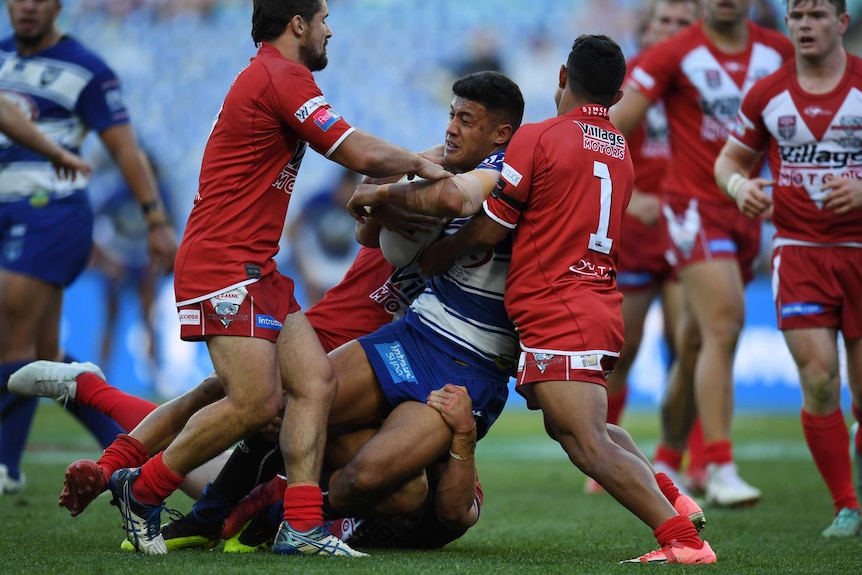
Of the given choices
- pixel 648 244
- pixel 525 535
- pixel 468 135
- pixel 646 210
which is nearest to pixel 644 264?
pixel 648 244

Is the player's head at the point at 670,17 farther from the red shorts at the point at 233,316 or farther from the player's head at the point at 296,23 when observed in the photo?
the red shorts at the point at 233,316

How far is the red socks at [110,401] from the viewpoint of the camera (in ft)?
16.8

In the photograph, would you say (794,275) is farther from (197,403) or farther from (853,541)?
(197,403)

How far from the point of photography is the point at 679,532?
13.4 ft

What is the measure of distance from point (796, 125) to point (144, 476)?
3.48m

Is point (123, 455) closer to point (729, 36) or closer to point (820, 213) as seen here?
point (820, 213)

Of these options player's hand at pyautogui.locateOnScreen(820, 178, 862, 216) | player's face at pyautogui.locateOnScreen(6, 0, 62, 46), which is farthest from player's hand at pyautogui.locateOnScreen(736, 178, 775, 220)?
player's face at pyautogui.locateOnScreen(6, 0, 62, 46)

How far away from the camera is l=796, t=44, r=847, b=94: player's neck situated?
5.60 m

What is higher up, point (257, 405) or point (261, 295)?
point (261, 295)

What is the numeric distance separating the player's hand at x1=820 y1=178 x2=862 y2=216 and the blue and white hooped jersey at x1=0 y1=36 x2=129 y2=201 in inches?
158

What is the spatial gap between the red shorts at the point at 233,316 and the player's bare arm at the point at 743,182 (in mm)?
2445

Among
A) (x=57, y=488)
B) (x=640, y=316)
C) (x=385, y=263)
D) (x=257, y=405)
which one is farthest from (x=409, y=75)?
(x=257, y=405)

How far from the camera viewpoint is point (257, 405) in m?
4.25

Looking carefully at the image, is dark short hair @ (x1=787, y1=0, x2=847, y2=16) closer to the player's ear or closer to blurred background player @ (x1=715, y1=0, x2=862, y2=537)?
blurred background player @ (x1=715, y1=0, x2=862, y2=537)
